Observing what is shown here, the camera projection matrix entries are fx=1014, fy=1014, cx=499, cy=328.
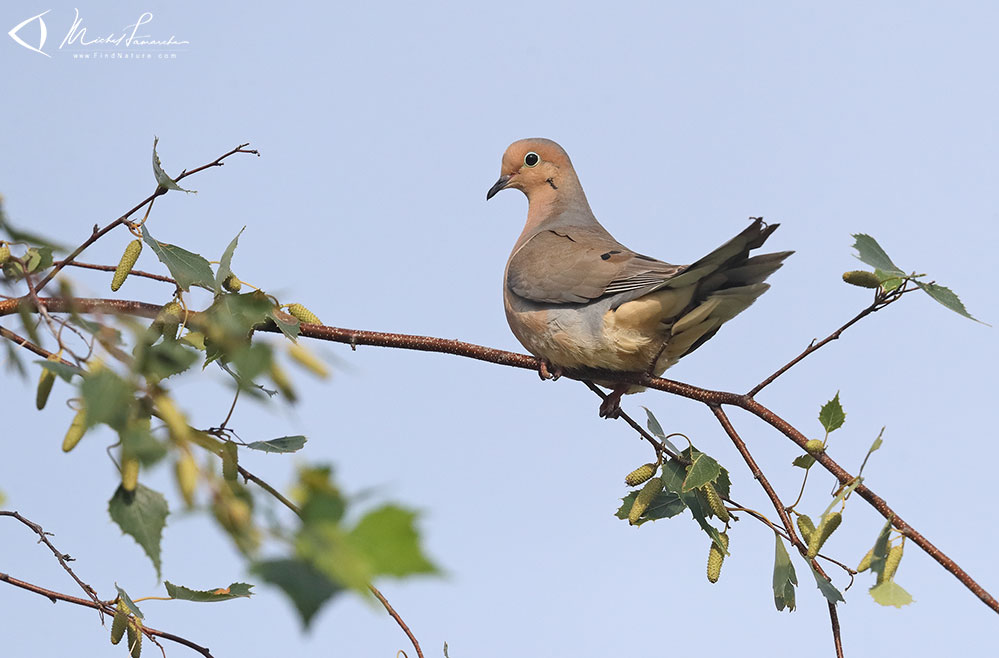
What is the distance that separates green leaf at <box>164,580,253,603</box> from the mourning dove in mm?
1123

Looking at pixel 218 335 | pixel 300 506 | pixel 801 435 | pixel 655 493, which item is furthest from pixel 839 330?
pixel 300 506

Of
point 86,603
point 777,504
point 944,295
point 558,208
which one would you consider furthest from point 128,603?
point 558,208

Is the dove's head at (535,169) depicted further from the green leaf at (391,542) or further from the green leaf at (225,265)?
the green leaf at (391,542)

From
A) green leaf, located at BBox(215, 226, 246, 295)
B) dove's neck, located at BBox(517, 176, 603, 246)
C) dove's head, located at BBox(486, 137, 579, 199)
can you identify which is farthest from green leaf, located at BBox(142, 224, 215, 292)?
dove's head, located at BBox(486, 137, 579, 199)

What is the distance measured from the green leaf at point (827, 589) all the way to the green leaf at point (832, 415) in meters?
0.36

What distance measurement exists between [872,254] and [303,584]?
1.95 metres

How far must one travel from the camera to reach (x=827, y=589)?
8.48 ft

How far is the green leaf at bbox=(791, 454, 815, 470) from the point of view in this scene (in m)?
2.63

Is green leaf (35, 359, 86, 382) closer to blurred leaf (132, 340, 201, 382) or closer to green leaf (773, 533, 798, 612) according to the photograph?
blurred leaf (132, 340, 201, 382)

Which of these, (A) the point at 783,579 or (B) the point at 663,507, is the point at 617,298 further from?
(A) the point at 783,579

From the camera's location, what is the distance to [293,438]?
219 centimetres

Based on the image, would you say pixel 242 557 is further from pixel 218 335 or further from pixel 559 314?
pixel 559 314

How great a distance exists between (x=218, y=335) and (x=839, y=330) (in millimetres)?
1619

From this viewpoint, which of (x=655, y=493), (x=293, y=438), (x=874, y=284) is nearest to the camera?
(x=293, y=438)
